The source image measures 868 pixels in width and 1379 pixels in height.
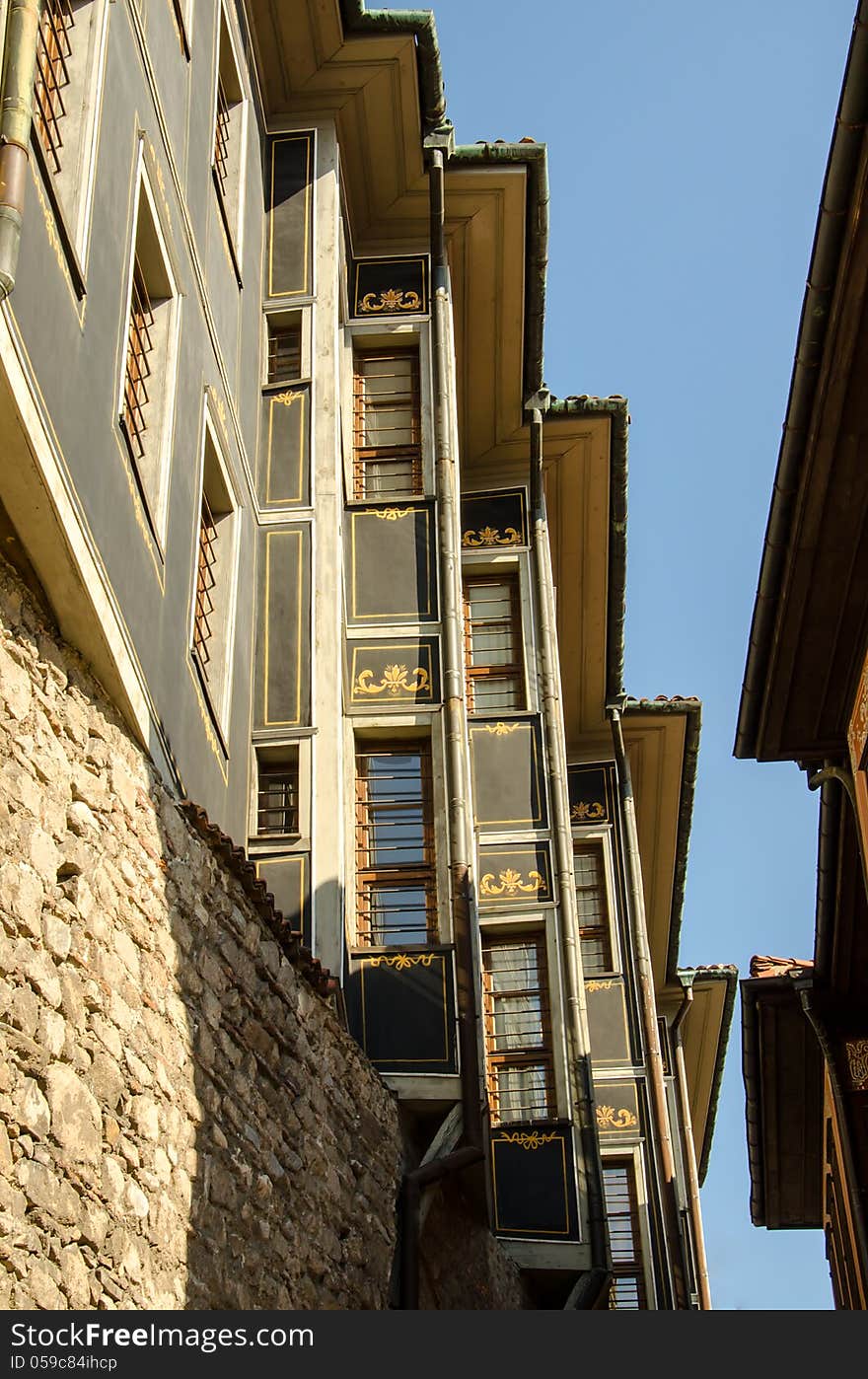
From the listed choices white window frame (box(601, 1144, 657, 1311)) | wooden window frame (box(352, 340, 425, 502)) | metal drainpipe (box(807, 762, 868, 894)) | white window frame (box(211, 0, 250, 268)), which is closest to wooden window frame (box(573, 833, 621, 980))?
white window frame (box(601, 1144, 657, 1311))

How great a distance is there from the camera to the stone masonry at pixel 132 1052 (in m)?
5.51

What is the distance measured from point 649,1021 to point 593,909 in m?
1.52

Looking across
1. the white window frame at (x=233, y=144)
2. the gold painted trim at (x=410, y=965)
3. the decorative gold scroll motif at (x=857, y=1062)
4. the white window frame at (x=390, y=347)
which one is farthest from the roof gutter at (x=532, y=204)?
the gold painted trim at (x=410, y=965)

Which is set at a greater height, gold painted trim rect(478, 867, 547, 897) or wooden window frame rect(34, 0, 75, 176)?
wooden window frame rect(34, 0, 75, 176)

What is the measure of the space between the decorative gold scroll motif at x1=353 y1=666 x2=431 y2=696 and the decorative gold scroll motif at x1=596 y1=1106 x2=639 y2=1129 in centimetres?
726

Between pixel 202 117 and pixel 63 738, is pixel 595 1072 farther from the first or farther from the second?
pixel 63 738

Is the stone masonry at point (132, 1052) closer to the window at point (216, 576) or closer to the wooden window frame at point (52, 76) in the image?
the window at point (216, 576)

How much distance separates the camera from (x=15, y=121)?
19.4ft

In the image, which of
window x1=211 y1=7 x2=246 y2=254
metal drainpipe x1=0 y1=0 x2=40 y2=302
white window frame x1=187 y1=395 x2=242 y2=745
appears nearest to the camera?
metal drainpipe x1=0 y1=0 x2=40 y2=302

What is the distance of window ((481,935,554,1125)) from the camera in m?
14.1

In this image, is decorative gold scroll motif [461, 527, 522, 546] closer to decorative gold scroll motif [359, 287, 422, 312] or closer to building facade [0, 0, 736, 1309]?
building facade [0, 0, 736, 1309]

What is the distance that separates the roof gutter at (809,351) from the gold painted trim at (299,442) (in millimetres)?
3279

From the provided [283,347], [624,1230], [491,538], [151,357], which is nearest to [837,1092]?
[624,1230]

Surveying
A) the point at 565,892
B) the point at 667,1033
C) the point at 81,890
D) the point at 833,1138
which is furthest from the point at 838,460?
the point at 667,1033
